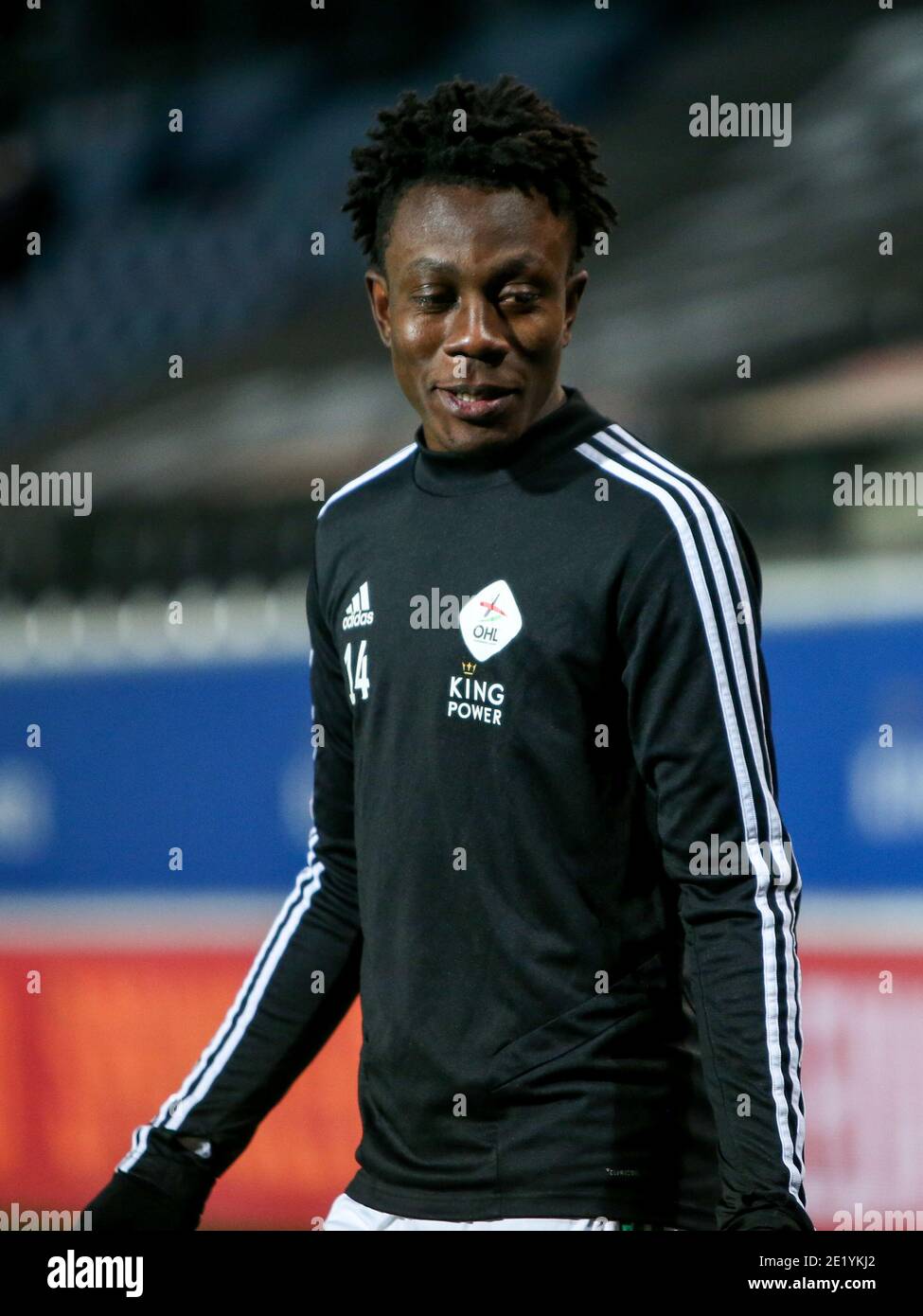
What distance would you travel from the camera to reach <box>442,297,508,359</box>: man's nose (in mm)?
1518

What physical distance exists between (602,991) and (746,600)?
13.2 inches

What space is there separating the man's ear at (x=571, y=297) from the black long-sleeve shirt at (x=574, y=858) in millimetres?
78

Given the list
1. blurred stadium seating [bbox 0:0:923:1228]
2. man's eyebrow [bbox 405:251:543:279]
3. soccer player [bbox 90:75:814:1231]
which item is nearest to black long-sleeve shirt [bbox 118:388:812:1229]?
soccer player [bbox 90:75:814:1231]

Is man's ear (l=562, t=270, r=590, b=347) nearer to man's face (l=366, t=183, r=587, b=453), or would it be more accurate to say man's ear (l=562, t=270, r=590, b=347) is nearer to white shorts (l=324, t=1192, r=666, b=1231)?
man's face (l=366, t=183, r=587, b=453)

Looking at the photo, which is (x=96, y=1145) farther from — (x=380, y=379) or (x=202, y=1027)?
(x=380, y=379)

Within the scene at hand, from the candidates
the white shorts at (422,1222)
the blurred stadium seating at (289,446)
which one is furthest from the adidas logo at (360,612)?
the blurred stadium seating at (289,446)

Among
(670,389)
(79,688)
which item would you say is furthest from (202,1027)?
(670,389)

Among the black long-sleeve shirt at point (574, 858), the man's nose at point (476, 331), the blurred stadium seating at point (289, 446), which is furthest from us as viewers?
the blurred stadium seating at point (289, 446)

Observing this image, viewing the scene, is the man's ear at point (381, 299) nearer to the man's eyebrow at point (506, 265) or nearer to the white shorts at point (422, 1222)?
the man's eyebrow at point (506, 265)

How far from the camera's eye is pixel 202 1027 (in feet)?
11.5

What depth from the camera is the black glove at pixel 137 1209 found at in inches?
63.6

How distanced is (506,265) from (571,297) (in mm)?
99

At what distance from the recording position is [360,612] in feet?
5.31
